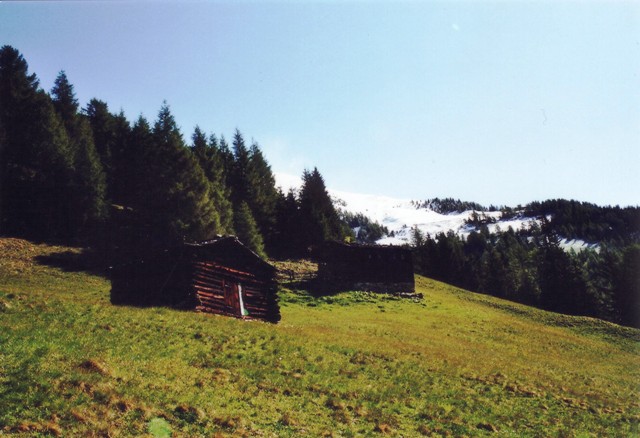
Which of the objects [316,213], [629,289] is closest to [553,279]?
[629,289]

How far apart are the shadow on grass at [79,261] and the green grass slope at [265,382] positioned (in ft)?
80.6

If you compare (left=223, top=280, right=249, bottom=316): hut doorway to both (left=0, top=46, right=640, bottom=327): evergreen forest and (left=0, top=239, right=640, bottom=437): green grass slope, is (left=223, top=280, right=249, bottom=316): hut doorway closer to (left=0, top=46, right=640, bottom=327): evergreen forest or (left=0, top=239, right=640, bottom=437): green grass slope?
(left=0, top=239, right=640, bottom=437): green grass slope

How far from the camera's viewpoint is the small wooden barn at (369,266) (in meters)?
55.9

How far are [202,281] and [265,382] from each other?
52.0 feet

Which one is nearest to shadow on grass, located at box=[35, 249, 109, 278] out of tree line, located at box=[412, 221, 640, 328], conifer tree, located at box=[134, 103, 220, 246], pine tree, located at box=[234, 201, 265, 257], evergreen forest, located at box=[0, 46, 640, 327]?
evergreen forest, located at box=[0, 46, 640, 327]

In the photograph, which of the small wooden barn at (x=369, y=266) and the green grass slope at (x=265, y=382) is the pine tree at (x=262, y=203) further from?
the green grass slope at (x=265, y=382)

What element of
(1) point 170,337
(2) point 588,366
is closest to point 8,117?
(1) point 170,337

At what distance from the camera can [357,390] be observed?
548 inches

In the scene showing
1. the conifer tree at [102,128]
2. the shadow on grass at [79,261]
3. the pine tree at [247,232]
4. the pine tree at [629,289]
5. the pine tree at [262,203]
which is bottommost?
the pine tree at [629,289]

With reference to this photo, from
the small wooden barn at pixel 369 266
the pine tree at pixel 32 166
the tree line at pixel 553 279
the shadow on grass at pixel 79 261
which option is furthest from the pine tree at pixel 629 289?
the pine tree at pixel 32 166

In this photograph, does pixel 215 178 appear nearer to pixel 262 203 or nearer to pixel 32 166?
pixel 262 203

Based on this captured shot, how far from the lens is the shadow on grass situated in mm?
42094

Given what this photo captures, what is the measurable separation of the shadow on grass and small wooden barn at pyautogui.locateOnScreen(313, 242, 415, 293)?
2644 centimetres

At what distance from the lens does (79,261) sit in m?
44.3
